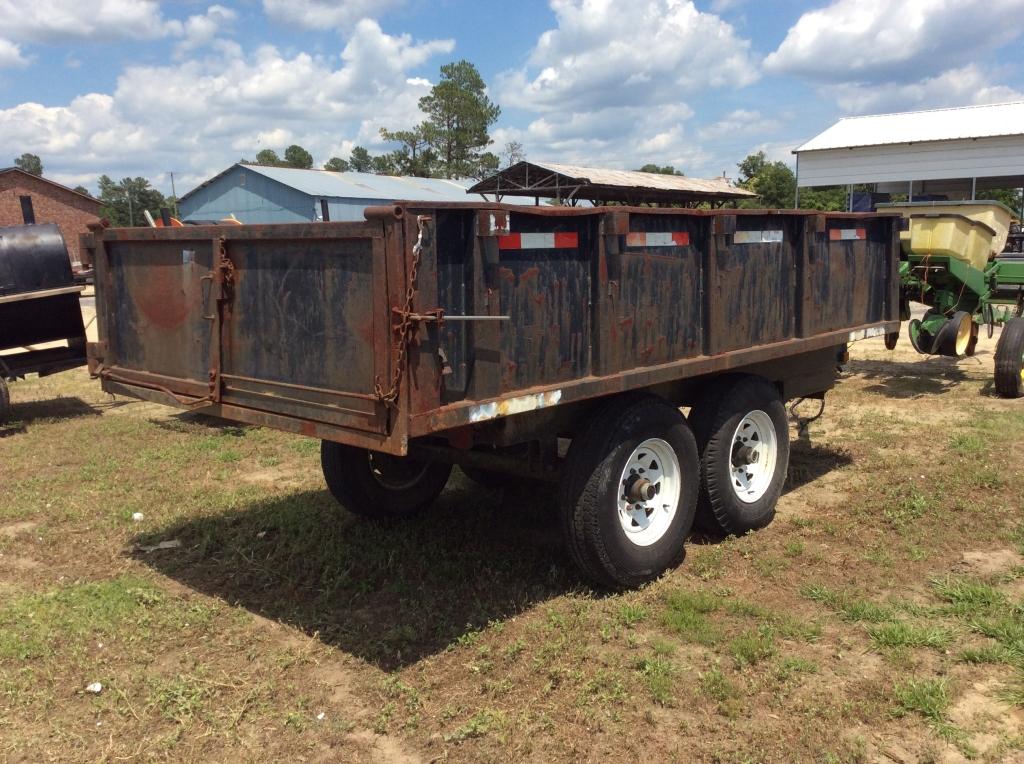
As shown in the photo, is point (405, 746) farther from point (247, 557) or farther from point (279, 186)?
point (279, 186)

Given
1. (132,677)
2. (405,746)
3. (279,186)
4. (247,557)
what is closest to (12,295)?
(247,557)

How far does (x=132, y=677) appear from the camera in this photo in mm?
3762

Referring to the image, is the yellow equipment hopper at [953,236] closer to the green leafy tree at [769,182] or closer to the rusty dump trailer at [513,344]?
the rusty dump trailer at [513,344]

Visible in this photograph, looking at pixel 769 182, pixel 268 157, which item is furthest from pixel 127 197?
pixel 769 182

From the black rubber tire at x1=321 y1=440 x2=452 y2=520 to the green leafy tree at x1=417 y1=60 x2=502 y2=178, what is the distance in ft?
184

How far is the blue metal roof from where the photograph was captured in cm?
3384

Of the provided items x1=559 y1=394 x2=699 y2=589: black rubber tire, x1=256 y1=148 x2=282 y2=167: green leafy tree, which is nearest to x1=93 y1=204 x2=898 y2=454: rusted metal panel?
x1=559 y1=394 x2=699 y2=589: black rubber tire

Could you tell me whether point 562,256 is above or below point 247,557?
above

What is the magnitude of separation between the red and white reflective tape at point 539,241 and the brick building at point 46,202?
4430 cm

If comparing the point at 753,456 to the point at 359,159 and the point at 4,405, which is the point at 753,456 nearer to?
the point at 4,405

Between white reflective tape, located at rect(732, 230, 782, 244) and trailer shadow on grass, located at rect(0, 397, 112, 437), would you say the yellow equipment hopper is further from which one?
trailer shadow on grass, located at rect(0, 397, 112, 437)

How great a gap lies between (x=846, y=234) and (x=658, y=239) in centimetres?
222

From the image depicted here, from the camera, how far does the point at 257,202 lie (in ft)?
123

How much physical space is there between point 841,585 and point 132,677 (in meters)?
3.60
